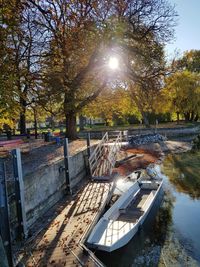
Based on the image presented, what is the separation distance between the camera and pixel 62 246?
716cm

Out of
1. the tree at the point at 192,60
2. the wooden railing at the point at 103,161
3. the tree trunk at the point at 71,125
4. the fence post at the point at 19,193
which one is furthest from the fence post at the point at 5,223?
the tree at the point at 192,60

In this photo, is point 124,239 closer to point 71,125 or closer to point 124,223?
point 124,223

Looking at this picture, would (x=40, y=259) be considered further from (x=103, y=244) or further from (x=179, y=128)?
(x=179, y=128)

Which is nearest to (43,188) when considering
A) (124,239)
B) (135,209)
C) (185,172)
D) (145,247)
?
(135,209)

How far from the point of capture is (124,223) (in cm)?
891

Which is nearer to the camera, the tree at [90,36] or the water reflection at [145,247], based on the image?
the water reflection at [145,247]

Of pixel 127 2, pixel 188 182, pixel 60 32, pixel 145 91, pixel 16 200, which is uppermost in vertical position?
pixel 127 2

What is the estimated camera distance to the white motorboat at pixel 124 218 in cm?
765

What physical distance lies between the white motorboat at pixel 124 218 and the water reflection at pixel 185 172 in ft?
6.25

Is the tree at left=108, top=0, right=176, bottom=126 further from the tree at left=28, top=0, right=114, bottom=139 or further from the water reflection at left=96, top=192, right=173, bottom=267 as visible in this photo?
the water reflection at left=96, top=192, right=173, bottom=267

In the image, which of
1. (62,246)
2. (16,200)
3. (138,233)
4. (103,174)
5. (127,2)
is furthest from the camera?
(127,2)

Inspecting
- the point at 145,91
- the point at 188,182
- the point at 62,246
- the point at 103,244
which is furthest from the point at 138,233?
the point at 145,91

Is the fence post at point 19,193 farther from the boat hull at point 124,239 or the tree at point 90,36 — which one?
the tree at point 90,36

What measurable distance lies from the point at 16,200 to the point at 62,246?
1728mm
